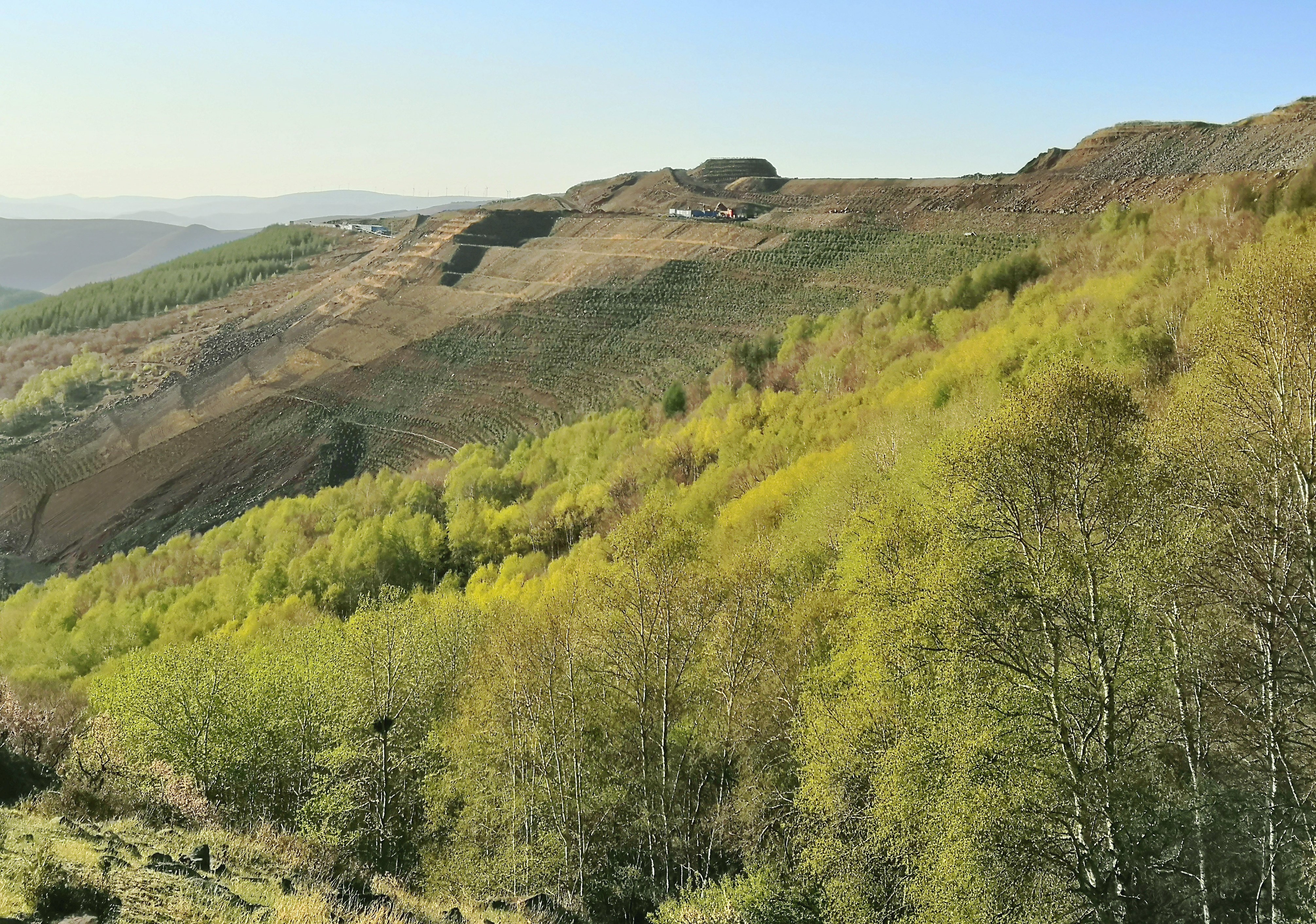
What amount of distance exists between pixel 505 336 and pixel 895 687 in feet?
341

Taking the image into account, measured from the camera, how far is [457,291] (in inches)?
5236

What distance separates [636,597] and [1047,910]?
1214 centimetres

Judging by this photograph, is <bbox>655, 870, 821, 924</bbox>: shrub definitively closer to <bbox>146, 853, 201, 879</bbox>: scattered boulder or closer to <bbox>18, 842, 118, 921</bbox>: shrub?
<bbox>146, 853, 201, 879</bbox>: scattered boulder

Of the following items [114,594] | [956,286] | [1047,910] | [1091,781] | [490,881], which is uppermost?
[956,286]

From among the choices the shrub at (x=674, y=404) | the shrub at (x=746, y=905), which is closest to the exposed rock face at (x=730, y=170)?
the shrub at (x=674, y=404)

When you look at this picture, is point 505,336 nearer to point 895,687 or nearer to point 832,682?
point 832,682

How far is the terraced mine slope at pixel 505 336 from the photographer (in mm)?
97750

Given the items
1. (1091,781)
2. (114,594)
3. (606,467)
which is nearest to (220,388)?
(114,594)

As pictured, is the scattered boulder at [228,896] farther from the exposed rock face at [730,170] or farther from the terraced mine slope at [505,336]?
the exposed rock face at [730,170]

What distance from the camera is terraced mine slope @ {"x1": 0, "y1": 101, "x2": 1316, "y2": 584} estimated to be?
97.8 meters

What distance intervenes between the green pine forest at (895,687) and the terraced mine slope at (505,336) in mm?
51204

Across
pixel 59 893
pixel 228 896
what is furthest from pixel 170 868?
pixel 59 893

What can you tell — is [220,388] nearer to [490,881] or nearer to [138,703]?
[138,703]

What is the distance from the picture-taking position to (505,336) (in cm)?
11650
